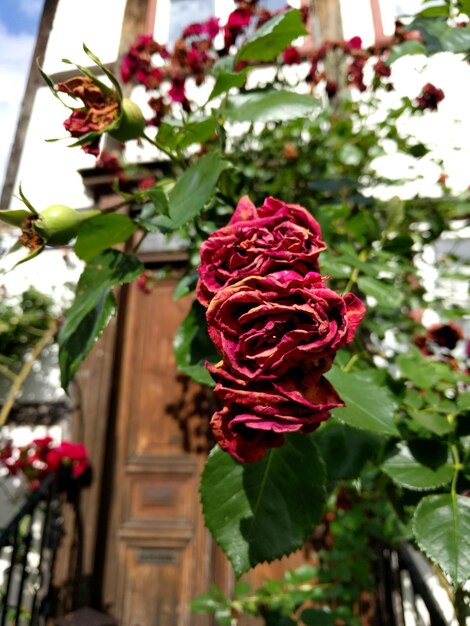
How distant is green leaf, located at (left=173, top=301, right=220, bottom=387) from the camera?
821 millimetres

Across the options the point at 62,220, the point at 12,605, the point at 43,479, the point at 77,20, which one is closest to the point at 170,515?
the point at 43,479

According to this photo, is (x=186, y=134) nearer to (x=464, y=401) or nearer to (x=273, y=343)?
(x=273, y=343)

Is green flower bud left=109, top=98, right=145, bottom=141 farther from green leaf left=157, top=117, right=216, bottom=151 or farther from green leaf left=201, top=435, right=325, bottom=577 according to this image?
green leaf left=201, top=435, right=325, bottom=577

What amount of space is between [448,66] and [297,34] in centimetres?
308

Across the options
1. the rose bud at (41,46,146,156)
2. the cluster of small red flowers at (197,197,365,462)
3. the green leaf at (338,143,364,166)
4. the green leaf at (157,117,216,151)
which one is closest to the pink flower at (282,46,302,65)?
the green leaf at (338,143,364,166)

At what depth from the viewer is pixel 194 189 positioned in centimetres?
72

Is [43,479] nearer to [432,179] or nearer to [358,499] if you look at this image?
[358,499]

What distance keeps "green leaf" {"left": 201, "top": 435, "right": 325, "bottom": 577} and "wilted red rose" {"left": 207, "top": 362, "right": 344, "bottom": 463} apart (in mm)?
161

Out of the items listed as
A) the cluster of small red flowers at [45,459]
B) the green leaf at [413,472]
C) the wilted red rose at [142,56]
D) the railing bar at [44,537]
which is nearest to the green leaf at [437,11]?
the green leaf at [413,472]

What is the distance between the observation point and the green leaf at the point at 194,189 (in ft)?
→ 2.25

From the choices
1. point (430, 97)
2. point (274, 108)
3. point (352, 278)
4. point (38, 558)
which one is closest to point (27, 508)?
point (38, 558)

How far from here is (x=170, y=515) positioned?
3139 millimetres

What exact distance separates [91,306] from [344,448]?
46cm

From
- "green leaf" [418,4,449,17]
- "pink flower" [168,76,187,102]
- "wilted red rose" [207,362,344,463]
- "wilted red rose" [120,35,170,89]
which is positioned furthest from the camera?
"wilted red rose" [120,35,170,89]
